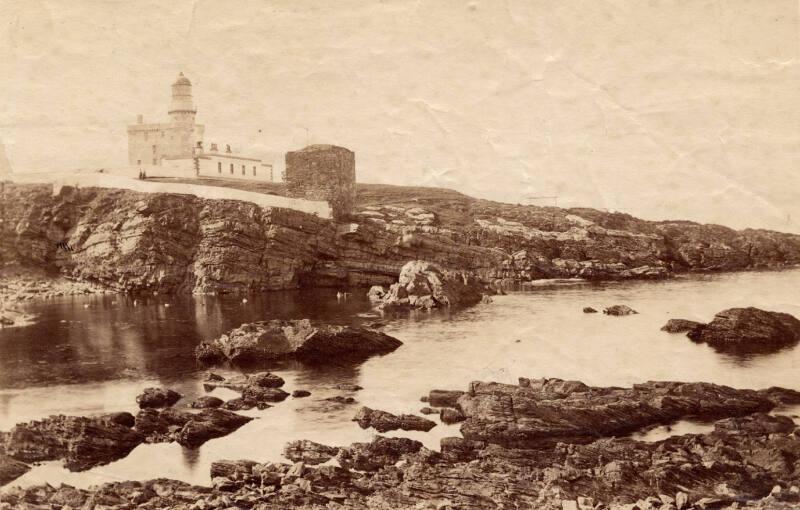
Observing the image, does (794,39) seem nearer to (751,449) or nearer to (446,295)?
(751,449)

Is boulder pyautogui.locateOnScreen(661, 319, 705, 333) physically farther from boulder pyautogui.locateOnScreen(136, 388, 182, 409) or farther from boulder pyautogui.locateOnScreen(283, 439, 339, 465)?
boulder pyautogui.locateOnScreen(136, 388, 182, 409)

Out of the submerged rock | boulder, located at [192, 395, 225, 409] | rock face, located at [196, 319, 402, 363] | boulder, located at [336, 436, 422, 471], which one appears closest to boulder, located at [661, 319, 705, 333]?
rock face, located at [196, 319, 402, 363]

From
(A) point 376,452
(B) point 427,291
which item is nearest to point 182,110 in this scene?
(B) point 427,291

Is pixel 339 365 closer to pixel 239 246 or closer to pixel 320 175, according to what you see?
pixel 239 246

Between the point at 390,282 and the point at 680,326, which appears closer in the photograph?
the point at 680,326

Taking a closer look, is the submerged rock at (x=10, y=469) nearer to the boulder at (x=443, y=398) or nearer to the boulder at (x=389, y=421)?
the boulder at (x=389, y=421)

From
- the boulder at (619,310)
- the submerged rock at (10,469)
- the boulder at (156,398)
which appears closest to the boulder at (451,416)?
the boulder at (156,398)
